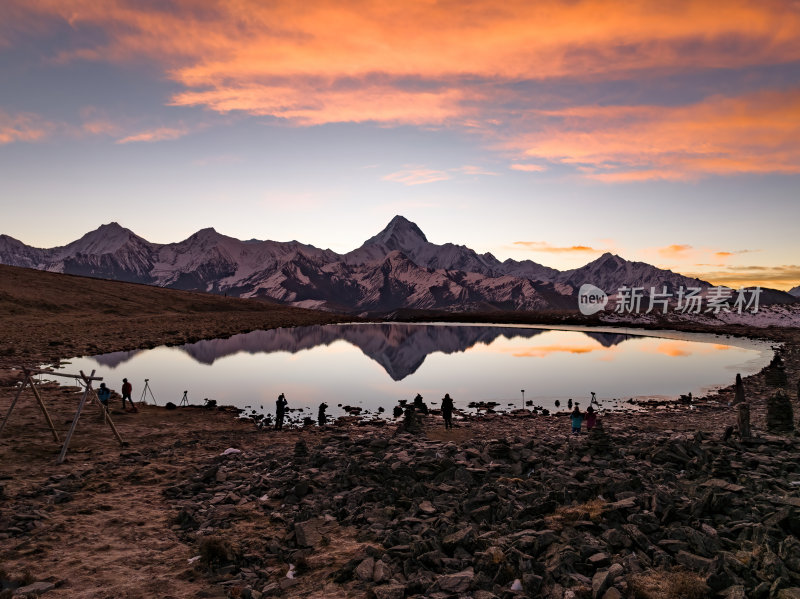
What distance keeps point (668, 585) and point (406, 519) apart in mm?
7546

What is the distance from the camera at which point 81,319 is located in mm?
120875

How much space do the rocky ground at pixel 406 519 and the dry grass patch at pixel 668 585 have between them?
5 centimetres

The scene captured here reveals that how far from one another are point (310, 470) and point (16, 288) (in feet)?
542

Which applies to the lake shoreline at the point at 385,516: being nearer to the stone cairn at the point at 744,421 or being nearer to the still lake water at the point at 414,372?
the stone cairn at the point at 744,421

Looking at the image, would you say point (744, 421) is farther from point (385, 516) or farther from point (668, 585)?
point (385, 516)

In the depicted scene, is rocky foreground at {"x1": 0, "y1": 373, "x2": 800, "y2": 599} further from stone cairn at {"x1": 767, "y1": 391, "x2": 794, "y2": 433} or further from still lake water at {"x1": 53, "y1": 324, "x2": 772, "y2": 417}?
still lake water at {"x1": 53, "y1": 324, "x2": 772, "y2": 417}

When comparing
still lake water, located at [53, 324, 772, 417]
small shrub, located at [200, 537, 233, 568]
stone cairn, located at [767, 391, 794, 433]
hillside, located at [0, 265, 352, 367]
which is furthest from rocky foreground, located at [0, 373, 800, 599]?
hillside, located at [0, 265, 352, 367]

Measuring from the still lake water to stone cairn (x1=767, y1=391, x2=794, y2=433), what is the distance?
19178 mm

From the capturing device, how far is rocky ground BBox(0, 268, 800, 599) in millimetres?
12211

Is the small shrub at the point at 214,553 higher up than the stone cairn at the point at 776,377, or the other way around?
the stone cairn at the point at 776,377

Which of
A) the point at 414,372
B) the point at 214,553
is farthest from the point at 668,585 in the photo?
the point at 414,372

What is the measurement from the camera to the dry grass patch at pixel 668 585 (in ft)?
36.1

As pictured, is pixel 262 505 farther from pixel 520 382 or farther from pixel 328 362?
pixel 328 362

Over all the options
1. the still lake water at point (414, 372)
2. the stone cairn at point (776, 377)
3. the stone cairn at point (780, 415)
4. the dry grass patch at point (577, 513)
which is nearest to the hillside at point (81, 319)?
the still lake water at point (414, 372)
